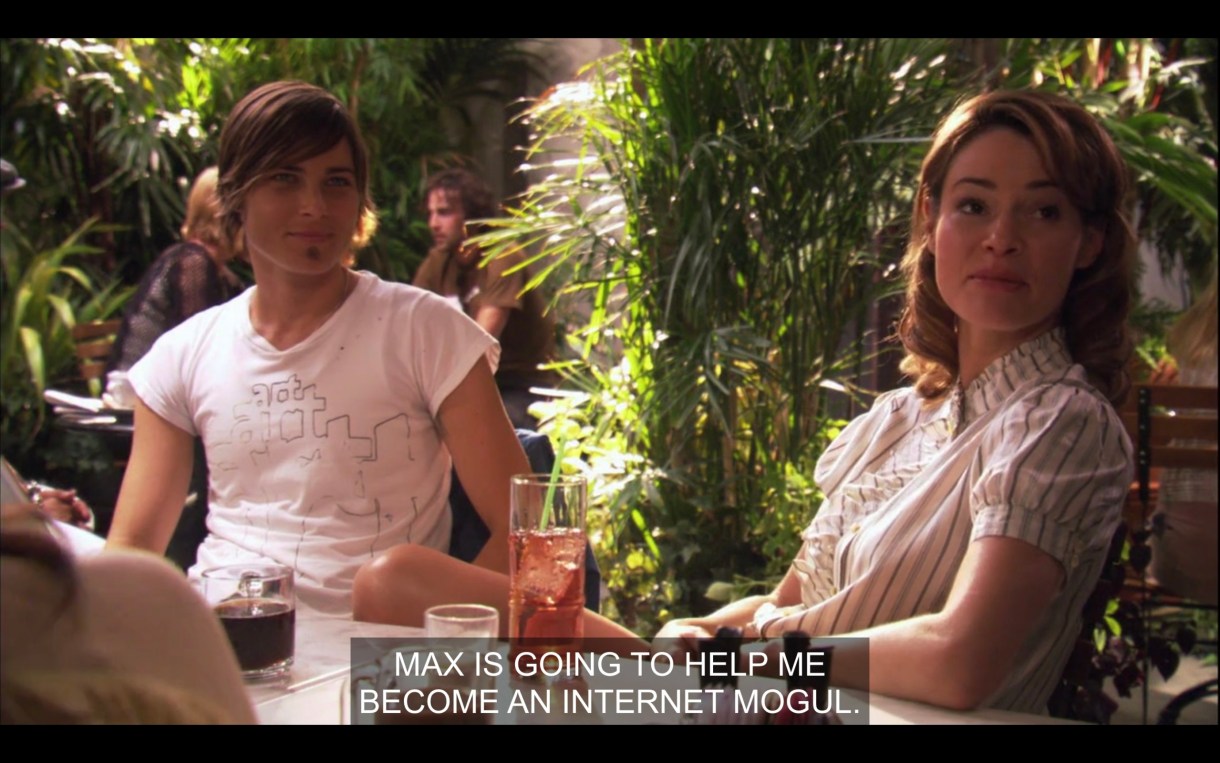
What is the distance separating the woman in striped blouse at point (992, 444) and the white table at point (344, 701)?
2.0 inches

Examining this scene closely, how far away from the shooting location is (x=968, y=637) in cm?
128

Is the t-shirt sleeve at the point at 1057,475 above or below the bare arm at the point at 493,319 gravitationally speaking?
below

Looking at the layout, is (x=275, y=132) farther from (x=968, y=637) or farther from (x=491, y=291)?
(x=491, y=291)

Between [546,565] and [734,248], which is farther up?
[734,248]

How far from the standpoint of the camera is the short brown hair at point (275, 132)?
2.00m

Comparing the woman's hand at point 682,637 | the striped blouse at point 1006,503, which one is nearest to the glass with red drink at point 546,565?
the woman's hand at point 682,637

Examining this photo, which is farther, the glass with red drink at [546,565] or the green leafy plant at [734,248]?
the green leafy plant at [734,248]

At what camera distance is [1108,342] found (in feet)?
5.14

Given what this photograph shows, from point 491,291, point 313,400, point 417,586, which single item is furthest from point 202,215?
point 417,586

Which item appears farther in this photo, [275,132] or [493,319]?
[493,319]

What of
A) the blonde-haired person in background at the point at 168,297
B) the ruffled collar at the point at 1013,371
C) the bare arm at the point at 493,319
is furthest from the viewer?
the bare arm at the point at 493,319

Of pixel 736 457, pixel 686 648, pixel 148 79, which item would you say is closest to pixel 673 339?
pixel 736 457

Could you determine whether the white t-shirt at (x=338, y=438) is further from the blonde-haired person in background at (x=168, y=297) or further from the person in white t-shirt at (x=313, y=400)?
the blonde-haired person in background at (x=168, y=297)

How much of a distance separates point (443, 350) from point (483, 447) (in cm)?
16
